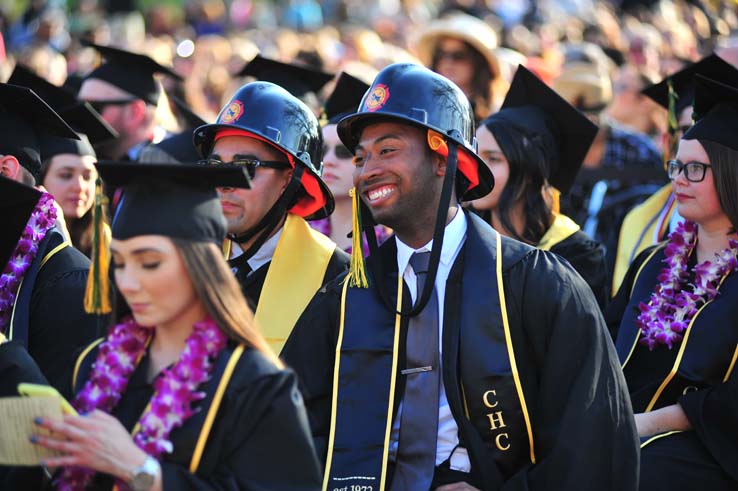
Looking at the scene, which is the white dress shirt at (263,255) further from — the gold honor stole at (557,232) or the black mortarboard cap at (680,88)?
the black mortarboard cap at (680,88)

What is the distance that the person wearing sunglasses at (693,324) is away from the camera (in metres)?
5.28

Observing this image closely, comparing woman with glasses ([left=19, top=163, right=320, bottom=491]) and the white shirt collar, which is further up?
the white shirt collar

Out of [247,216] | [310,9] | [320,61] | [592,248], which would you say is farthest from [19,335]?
[310,9]

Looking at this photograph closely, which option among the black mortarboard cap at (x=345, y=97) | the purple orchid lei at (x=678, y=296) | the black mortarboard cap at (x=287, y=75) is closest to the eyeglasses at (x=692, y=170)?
the purple orchid lei at (x=678, y=296)

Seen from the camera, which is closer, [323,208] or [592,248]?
[323,208]

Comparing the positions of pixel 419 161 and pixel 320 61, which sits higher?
pixel 320 61

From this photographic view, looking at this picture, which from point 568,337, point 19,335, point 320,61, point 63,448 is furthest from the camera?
point 320,61

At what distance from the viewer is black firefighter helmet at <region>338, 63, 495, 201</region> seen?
493 centimetres

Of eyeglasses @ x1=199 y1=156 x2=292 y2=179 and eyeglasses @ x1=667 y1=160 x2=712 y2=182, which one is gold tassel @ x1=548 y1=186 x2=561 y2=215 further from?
eyeglasses @ x1=199 y1=156 x2=292 y2=179

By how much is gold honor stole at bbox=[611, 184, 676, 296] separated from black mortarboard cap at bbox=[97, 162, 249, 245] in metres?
4.10

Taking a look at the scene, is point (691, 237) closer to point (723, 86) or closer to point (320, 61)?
point (723, 86)

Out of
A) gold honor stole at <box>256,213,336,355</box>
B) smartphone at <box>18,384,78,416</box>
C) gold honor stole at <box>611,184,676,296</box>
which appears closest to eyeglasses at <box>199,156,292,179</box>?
gold honor stole at <box>256,213,336,355</box>

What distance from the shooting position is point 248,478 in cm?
369

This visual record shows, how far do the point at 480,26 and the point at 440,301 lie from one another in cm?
A: 491
